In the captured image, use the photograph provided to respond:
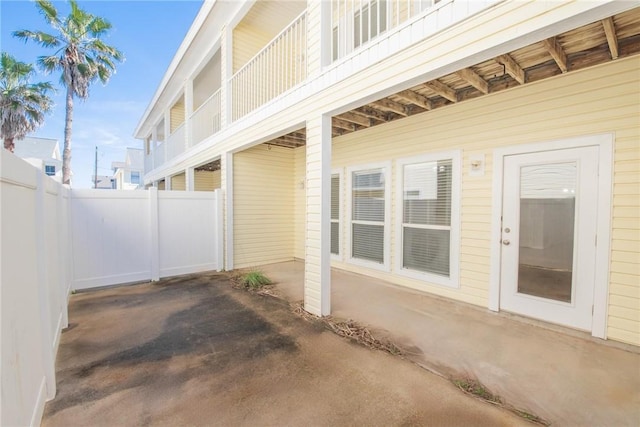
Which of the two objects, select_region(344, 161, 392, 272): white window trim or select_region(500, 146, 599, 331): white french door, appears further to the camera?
select_region(344, 161, 392, 272): white window trim

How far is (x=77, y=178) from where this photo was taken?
36.7m

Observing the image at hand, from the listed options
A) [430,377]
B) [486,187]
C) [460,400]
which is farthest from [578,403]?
[486,187]

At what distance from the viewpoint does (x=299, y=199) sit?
752 centimetres

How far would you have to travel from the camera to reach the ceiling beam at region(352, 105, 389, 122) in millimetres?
4750

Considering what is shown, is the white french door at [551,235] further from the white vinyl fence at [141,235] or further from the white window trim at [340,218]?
the white vinyl fence at [141,235]

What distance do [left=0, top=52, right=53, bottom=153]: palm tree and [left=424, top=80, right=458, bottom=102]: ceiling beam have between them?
13914 mm

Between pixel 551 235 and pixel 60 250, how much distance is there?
6.17 meters

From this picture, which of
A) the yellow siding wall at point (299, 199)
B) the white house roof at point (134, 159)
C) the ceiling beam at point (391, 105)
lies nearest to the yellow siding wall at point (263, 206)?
the yellow siding wall at point (299, 199)

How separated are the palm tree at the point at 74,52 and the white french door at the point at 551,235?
13.4m

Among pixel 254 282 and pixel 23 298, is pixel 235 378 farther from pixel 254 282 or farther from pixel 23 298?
pixel 254 282

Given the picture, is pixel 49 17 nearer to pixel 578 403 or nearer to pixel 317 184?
pixel 317 184

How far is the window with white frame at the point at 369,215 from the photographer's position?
546cm

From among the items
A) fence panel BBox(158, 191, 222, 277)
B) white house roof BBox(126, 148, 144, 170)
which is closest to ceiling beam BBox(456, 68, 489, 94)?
fence panel BBox(158, 191, 222, 277)

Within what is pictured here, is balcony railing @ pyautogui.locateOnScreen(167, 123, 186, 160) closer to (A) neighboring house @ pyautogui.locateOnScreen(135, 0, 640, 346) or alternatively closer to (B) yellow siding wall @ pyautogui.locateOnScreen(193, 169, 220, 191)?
(B) yellow siding wall @ pyautogui.locateOnScreen(193, 169, 220, 191)
